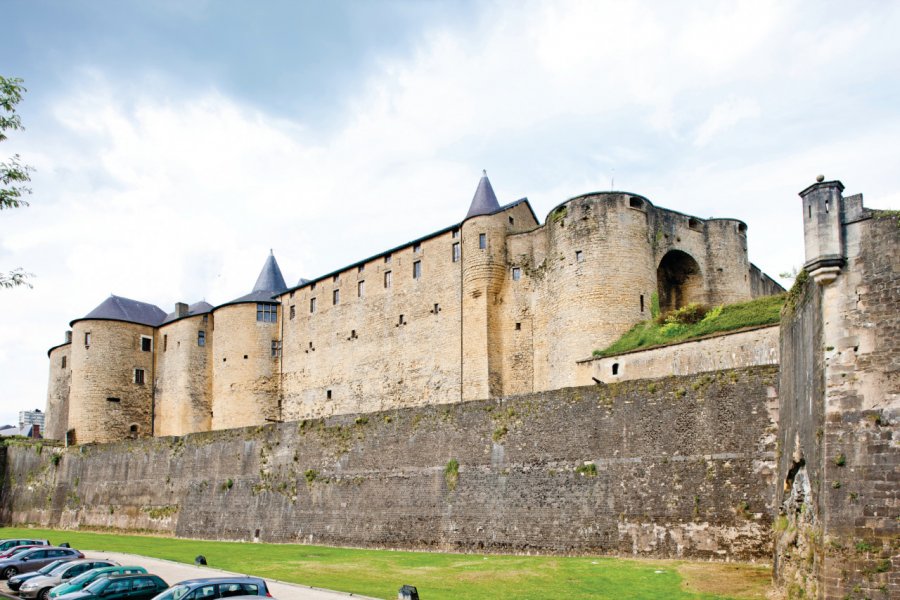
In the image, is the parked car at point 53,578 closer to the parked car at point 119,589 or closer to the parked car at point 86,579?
the parked car at point 86,579

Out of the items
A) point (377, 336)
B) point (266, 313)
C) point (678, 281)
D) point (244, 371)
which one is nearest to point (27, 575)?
point (377, 336)

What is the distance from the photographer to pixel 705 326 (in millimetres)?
34312

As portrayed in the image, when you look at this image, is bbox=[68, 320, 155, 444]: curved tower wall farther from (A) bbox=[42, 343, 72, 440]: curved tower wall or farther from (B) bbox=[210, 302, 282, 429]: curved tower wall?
(A) bbox=[42, 343, 72, 440]: curved tower wall

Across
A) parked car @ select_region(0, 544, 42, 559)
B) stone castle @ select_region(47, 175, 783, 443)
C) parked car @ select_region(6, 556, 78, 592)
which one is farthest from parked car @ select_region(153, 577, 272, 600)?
stone castle @ select_region(47, 175, 783, 443)

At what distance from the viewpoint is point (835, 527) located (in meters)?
14.5

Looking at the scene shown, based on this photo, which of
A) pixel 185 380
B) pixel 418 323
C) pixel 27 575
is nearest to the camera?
pixel 27 575

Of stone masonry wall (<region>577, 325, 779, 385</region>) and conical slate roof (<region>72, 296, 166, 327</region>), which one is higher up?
conical slate roof (<region>72, 296, 166, 327</region>)

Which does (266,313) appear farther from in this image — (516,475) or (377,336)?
(516,475)

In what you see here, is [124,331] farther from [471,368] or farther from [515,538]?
[515,538]

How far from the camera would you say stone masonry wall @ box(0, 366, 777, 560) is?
70.0 ft

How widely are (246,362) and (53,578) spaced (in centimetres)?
3646

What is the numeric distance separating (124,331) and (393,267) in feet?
79.8

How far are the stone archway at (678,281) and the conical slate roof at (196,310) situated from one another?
34088 mm

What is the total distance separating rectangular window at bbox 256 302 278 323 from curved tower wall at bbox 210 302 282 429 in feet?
0.71
